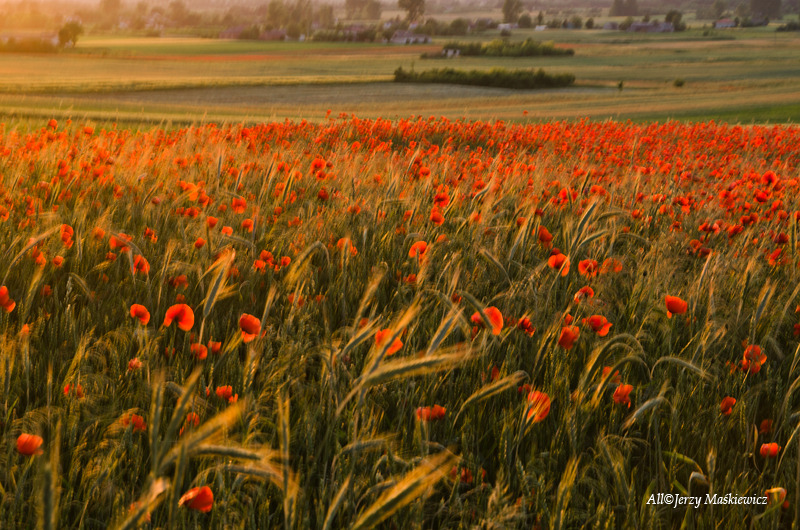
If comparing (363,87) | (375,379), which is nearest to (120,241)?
(375,379)

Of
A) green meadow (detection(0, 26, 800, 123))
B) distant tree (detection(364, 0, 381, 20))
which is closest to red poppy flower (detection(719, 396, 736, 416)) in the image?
green meadow (detection(0, 26, 800, 123))

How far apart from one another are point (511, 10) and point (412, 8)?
31.5 meters

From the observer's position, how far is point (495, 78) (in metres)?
34.3

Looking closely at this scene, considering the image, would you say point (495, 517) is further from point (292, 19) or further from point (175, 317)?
point (292, 19)

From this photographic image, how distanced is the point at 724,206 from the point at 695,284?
1.92m

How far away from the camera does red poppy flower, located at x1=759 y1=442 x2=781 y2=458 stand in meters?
1.49

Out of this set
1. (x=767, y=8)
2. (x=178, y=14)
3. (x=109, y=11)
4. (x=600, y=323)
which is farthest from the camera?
(x=109, y=11)

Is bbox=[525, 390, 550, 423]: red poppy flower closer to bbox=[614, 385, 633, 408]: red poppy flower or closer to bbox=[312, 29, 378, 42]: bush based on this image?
bbox=[614, 385, 633, 408]: red poppy flower

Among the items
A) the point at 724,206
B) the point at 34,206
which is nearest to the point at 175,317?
the point at 34,206

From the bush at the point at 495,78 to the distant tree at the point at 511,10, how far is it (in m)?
93.2

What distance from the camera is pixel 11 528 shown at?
1.19 m

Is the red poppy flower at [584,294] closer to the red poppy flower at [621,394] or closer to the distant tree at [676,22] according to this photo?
the red poppy flower at [621,394]

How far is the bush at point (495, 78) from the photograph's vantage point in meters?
34.2

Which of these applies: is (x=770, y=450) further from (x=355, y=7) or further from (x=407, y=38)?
(x=355, y=7)
